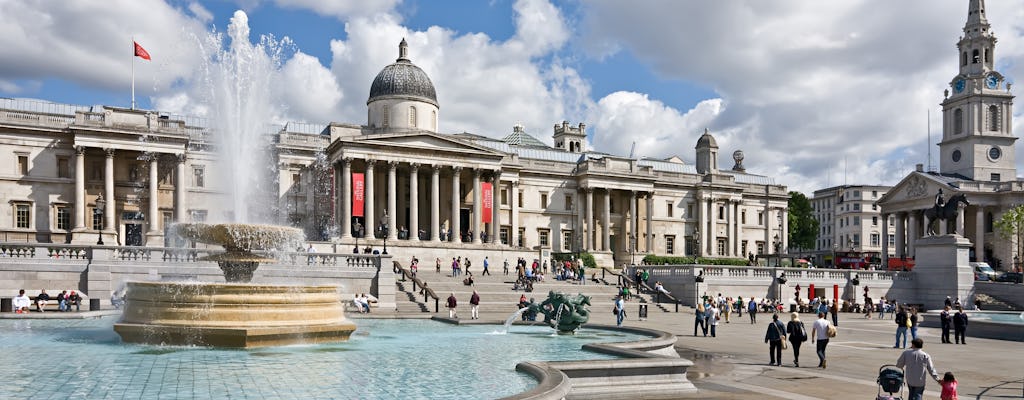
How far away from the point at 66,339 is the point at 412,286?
2377 centimetres

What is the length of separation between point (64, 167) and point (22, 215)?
4183mm

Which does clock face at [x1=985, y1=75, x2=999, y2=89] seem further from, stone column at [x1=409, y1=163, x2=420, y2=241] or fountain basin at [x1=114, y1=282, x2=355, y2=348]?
fountain basin at [x1=114, y1=282, x2=355, y2=348]

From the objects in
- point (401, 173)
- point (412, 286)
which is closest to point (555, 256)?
point (401, 173)

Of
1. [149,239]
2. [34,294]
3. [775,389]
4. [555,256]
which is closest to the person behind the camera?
[775,389]

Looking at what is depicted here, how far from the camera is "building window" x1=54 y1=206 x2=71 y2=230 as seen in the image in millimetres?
55381

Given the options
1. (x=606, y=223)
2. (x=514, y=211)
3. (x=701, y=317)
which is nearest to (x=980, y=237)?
(x=606, y=223)

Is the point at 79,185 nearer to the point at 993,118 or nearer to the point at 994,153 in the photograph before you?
the point at 994,153

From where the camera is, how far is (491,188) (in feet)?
208

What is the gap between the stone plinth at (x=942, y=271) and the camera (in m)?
46.6

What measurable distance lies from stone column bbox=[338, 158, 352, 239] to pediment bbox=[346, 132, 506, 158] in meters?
1.87

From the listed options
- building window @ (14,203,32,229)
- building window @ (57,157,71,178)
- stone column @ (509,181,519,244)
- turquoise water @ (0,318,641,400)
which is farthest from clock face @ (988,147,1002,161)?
building window @ (14,203,32,229)

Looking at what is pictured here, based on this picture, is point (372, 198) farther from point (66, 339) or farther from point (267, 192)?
point (66, 339)

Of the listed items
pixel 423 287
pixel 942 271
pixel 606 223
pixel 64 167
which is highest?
pixel 64 167

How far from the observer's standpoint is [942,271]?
1874 inches
